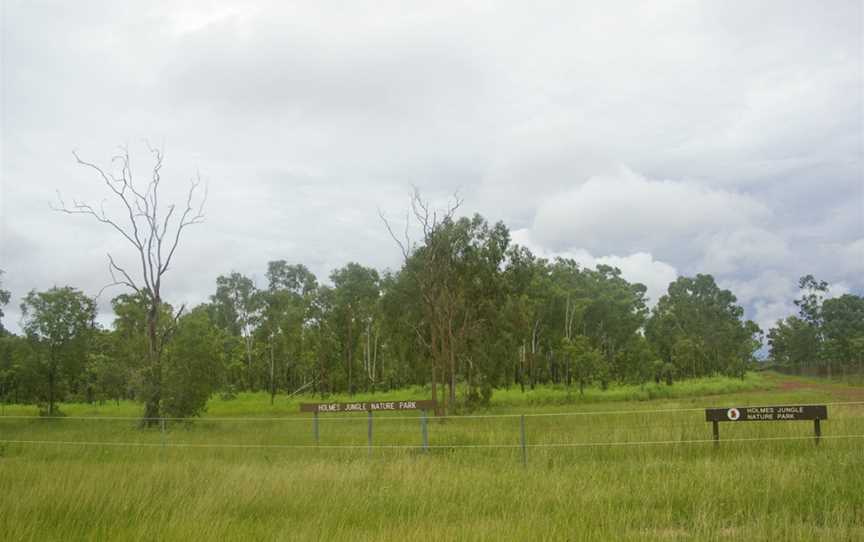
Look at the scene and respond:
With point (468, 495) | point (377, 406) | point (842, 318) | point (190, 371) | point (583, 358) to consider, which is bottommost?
point (468, 495)

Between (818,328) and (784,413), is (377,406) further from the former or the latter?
(818,328)

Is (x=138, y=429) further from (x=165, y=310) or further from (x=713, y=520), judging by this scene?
(x=713, y=520)

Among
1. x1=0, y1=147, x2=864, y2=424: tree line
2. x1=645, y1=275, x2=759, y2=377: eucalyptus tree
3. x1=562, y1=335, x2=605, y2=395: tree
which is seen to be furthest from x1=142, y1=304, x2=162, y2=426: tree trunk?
x1=645, y1=275, x2=759, y2=377: eucalyptus tree

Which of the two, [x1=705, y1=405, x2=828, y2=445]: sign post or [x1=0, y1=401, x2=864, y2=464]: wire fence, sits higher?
[x1=705, y1=405, x2=828, y2=445]: sign post

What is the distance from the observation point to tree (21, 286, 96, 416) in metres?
36.2

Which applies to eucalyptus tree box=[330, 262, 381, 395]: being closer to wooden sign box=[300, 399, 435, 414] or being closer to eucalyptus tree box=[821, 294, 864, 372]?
wooden sign box=[300, 399, 435, 414]

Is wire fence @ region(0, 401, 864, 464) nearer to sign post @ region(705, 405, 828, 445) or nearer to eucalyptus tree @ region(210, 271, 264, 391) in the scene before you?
sign post @ region(705, 405, 828, 445)

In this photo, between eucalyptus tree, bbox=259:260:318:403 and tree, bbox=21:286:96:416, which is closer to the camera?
tree, bbox=21:286:96:416

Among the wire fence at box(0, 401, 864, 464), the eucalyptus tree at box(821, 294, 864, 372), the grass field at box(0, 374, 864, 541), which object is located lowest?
the wire fence at box(0, 401, 864, 464)

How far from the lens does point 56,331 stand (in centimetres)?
3638

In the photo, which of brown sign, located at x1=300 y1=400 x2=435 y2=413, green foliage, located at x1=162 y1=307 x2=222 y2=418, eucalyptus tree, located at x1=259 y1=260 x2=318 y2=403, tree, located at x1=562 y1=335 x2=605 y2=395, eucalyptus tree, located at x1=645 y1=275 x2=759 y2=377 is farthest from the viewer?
eucalyptus tree, located at x1=645 y1=275 x2=759 y2=377

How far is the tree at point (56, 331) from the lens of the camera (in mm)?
36188

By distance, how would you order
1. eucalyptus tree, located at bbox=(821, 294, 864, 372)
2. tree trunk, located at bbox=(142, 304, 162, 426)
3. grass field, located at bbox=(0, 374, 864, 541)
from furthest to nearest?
eucalyptus tree, located at bbox=(821, 294, 864, 372), tree trunk, located at bbox=(142, 304, 162, 426), grass field, located at bbox=(0, 374, 864, 541)

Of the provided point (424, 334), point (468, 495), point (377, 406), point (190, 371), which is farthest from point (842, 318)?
point (468, 495)
